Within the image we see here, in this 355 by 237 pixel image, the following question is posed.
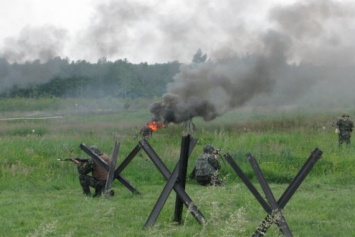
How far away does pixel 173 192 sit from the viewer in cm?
1459

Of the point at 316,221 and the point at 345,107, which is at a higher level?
the point at 345,107

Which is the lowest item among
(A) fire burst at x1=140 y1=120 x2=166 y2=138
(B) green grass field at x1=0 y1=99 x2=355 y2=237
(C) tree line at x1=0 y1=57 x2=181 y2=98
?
(B) green grass field at x1=0 y1=99 x2=355 y2=237

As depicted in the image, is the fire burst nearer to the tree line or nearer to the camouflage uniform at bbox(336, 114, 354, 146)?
the camouflage uniform at bbox(336, 114, 354, 146)

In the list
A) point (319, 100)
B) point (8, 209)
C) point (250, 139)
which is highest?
point (319, 100)

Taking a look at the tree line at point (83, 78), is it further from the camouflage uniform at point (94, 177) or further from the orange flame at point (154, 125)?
the camouflage uniform at point (94, 177)

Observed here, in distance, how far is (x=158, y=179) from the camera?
17.3 metres

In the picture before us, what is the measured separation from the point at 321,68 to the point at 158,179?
32.9ft

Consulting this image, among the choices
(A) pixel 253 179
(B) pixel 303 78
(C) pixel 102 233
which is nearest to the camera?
(C) pixel 102 233

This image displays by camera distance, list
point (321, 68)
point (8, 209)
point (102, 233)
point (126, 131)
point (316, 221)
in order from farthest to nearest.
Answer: point (126, 131), point (321, 68), point (8, 209), point (316, 221), point (102, 233)

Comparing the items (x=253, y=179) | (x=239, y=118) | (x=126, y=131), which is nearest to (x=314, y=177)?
(x=253, y=179)

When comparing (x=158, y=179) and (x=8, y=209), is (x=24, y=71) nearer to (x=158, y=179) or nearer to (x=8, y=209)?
(x=158, y=179)

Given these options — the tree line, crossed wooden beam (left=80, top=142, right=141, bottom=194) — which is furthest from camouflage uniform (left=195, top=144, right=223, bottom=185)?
the tree line

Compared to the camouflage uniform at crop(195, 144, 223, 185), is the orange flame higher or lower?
higher

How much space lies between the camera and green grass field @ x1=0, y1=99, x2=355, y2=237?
1010 centimetres
